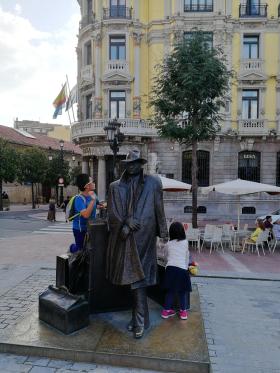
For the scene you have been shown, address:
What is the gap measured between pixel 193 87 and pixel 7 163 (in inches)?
774

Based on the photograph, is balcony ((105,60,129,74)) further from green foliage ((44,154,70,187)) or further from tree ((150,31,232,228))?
green foliage ((44,154,70,187))

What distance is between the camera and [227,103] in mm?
22984

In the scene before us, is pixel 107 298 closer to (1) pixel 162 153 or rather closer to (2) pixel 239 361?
(2) pixel 239 361

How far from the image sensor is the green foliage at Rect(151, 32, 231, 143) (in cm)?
1295

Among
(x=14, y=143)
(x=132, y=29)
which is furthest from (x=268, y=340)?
(x=14, y=143)

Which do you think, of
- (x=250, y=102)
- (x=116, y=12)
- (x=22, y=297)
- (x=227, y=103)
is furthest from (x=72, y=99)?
(x=22, y=297)

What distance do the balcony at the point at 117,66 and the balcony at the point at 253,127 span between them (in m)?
8.85

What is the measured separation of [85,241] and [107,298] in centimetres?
90

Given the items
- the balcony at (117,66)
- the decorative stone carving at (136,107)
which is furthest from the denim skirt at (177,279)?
the balcony at (117,66)

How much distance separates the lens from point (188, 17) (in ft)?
76.7

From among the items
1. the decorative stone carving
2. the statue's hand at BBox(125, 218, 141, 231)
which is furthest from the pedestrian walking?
the decorative stone carving

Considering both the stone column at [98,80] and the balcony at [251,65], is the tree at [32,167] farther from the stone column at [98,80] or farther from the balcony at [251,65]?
the balcony at [251,65]

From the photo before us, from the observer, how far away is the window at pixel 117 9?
24.5 metres

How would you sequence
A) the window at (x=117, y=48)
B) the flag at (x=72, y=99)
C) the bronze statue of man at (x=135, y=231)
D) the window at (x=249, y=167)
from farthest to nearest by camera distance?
→ the flag at (x=72, y=99) < the window at (x=117, y=48) < the window at (x=249, y=167) < the bronze statue of man at (x=135, y=231)
